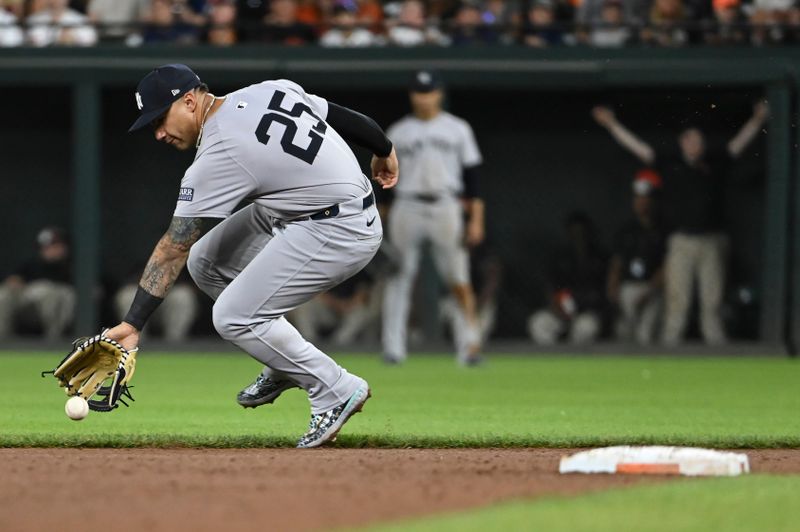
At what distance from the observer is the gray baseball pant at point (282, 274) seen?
620 cm

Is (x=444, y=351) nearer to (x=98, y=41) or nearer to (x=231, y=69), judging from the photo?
(x=231, y=69)

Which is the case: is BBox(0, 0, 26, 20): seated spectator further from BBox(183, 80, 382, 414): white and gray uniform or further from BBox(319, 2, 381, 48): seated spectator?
BBox(183, 80, 382, 414): white and gray uniform

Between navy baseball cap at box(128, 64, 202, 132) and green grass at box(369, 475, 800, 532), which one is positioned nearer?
green grass at box(369, 475, 800, 532)

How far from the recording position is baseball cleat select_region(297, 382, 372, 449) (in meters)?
6.34

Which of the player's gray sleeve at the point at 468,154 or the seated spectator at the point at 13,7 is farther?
the seated spectator at the point at 13,7

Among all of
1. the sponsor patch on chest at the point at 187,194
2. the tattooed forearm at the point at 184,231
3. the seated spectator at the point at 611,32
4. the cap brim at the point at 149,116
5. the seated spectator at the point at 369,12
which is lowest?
the seated spectator at the point at 611,32

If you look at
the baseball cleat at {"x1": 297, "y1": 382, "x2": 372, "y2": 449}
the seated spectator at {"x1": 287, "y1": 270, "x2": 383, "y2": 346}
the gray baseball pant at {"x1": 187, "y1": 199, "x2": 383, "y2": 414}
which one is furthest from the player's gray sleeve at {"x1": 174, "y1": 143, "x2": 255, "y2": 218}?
the seated spectator at {"x1": 287, "y1": 270, "x2": 383, "y2": 346}

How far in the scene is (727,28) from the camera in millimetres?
13617

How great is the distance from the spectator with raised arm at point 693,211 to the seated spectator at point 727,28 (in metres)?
0.68

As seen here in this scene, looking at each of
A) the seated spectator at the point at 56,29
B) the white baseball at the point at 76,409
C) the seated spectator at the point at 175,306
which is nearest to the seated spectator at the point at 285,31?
the seated spectator at the point at 56,29

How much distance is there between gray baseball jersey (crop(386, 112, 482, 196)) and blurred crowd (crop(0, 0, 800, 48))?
2.21 m

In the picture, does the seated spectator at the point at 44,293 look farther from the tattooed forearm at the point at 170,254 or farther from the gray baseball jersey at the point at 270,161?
the tattooed forearm at the point at 170,254

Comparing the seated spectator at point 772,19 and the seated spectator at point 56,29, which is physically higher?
the seated spectator at point 56,29

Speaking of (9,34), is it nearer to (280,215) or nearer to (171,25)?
(171,25)
